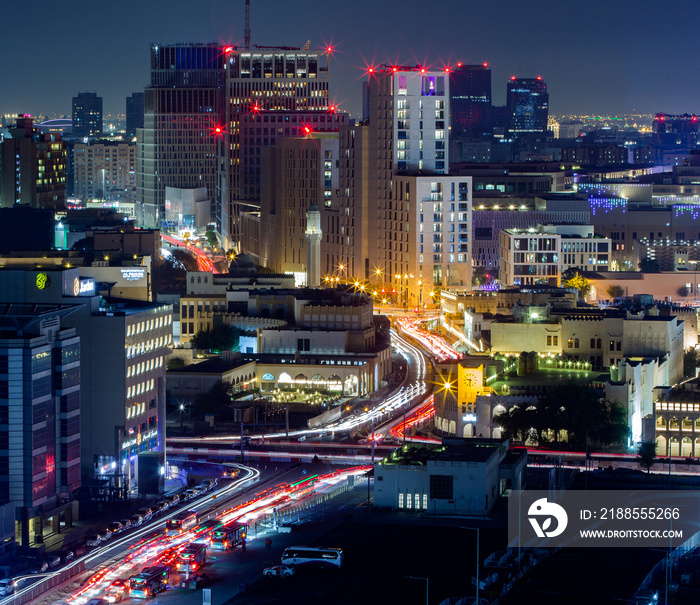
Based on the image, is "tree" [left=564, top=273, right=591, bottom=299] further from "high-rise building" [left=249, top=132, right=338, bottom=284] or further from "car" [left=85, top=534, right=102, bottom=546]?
"car" [left=85, top=534, right=102, bottom=546]

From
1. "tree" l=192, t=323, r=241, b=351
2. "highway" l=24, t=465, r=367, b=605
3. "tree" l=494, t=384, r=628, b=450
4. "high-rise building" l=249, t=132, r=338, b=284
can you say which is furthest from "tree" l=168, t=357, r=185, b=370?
"high-rise building" l=249, t=132, r=338, b=284

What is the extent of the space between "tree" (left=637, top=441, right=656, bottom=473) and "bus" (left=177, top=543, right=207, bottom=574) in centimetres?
2847

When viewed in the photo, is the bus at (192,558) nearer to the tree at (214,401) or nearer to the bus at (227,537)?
the bus at (227,537)

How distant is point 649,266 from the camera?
591 ft

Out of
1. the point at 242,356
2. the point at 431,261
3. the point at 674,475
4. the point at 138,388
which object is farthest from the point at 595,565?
the point at 431,261

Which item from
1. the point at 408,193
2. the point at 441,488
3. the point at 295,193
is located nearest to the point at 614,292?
the point at 408,193

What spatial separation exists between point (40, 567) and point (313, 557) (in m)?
11.5

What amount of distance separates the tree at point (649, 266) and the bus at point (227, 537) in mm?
98651

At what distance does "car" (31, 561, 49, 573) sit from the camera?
77625 millimetres

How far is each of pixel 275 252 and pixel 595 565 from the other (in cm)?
10850

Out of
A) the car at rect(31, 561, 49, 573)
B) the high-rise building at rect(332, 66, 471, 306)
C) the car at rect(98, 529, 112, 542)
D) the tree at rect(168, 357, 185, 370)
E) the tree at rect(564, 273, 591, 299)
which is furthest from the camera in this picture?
the high-rise building at rect(332, 66, 471, 306)

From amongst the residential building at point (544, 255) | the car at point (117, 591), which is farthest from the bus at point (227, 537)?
the residential building at point (544, 255)

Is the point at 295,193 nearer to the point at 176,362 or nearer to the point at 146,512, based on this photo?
the point at 176,362

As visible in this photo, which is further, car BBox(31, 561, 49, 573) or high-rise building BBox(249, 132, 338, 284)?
high-rise building BBox(249, 132, 338, 284)
